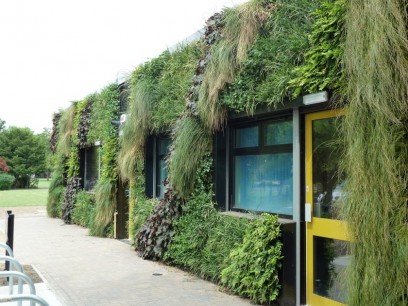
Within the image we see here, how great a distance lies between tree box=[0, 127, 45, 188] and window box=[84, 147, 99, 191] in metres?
41.1

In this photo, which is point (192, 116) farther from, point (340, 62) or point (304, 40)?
point (340, 62)

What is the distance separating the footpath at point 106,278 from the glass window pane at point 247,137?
224 cm

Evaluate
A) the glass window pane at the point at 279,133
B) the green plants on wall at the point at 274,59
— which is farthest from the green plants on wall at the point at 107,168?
the glass window pane at the point at 279,133

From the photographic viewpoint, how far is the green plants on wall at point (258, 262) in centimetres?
556

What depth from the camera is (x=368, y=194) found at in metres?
3.83

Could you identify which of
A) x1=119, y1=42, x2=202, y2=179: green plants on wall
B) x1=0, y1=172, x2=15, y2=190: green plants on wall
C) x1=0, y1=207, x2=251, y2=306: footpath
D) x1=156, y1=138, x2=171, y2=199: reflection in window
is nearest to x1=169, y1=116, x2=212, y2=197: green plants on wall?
x1=119, y1=42, x2=202, y2=179: green plants on wall

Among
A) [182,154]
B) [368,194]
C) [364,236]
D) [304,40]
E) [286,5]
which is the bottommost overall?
[364,236]

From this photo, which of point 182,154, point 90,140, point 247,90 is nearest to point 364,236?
point 247,90

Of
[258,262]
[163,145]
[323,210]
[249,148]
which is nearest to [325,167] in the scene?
[323,210]

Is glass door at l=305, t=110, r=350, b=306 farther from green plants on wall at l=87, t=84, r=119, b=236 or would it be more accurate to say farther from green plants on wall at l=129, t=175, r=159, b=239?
green plants on wall at l=87, t=84, r=119, b=236

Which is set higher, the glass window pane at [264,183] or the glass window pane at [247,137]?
the glass window pane at [247,137]

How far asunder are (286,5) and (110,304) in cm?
458

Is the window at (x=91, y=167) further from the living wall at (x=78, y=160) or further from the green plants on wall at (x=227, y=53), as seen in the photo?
the green plants on wall at (x=227, y=53)

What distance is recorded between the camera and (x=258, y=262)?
18.5ft
